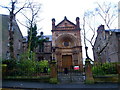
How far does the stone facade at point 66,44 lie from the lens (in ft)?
93.6

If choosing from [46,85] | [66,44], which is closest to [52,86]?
[46,85]

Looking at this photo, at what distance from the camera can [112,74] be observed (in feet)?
42.0

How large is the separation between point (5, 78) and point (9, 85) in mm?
1940

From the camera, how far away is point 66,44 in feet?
99.2

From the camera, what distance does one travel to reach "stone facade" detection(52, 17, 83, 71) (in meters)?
28.5

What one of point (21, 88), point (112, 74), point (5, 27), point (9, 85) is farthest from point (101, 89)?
point (5, 27)

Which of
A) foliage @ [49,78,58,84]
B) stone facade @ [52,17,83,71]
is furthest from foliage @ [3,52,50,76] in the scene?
stone facade @ [52,17,83,71]

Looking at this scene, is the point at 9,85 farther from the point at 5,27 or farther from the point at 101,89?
the point at 5,27

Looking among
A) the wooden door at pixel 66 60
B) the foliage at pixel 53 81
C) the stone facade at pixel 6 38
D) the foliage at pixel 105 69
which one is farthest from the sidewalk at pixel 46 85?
the wooden door at pixel 66 60

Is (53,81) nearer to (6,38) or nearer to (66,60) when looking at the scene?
(66,60)

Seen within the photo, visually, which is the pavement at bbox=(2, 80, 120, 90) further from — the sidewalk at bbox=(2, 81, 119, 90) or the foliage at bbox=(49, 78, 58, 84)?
the foliage at bbox=(49, 78, 58, 84)

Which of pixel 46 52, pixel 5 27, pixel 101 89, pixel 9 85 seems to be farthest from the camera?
pixel 46 52

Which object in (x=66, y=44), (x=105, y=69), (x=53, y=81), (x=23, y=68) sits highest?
(x=66, y=44)

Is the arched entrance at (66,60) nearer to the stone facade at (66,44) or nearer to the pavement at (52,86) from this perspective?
the stone facade at (66,44)
